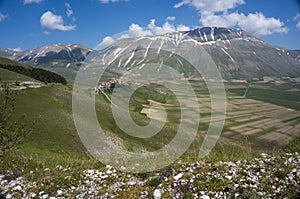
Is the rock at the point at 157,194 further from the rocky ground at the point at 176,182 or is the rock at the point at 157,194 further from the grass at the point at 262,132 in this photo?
the grass at the point at 262,132

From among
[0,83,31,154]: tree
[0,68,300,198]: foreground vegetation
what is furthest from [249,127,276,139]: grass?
[0,83,31,154]: tree

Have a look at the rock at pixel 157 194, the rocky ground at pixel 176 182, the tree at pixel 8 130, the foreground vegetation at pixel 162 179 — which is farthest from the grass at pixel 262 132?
the tree at pixel 8 130

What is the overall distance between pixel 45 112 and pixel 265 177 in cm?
3890

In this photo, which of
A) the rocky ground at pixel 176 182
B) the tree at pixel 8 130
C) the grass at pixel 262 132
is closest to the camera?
the rocky ground at pixel 176 182

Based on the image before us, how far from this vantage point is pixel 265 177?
7.21 meters

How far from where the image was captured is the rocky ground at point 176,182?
22.2ft

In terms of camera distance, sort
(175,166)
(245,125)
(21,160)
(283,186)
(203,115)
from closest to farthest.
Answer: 1. (283,186)
2. (175,166)
3. (21,160)
4. (245,125)
5. (203,115)

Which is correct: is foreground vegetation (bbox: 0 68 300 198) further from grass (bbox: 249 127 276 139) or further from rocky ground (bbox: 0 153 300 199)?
grass (bbox: 249 127 276 139)

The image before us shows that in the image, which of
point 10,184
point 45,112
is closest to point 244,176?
point 10,184

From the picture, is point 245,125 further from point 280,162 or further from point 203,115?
point 280,162

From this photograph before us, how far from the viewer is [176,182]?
748 centimetres

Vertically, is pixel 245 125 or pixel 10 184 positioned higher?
pixel 10 184

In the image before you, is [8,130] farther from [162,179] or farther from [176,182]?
[176,182]

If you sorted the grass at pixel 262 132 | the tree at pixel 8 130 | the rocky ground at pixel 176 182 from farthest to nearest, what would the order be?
the grass at pixel 262 132 → the tree at pixel 8 130 → the rocky ground at pixel 176 182
